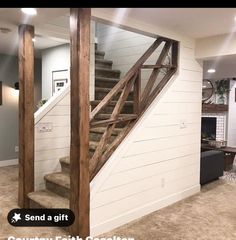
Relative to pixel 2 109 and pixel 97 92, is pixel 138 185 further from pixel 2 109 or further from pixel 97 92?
pixel 2 109

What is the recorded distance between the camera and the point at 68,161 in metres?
3.66

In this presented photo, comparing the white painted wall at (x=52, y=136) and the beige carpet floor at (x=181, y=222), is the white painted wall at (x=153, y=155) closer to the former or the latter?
the white painted wall at (x=52, y=136)

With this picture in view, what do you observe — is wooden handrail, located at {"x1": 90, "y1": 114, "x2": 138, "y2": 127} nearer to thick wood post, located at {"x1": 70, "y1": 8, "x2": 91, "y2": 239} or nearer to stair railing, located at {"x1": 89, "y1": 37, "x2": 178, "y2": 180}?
stair railing, located at {"x1": 89, "y1": 37, "x2": 178, "y2": 180}

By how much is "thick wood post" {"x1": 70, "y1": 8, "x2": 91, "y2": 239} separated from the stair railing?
231 millimetres

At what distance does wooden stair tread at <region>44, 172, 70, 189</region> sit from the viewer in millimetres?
3309

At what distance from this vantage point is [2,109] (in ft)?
19.3

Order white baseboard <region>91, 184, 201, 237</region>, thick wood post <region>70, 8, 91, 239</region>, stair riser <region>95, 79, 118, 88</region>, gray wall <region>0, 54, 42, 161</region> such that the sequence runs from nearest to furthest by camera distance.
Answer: thick wood post <region>70, 8, 91, 239</region> → white baseboard <region>91, 184, 201, 237</region> → stair riser <region>95, 79, 118, 88</region> → gray wall <region>0, 54, 42, 161</region>

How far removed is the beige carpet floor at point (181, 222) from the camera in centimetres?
292

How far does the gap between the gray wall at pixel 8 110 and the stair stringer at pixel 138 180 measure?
371 cm

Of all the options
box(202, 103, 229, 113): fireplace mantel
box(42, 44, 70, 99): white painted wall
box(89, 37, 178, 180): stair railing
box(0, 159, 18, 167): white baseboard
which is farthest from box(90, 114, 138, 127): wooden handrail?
box(202, 103, 229, 113): fireplace mantel

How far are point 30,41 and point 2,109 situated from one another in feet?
10.1

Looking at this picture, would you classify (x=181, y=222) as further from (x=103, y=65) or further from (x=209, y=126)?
(x=209, y=126)

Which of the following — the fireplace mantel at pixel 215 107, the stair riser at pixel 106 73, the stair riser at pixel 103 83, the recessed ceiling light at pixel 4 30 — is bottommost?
the fireplace mantel at pixel 215 107

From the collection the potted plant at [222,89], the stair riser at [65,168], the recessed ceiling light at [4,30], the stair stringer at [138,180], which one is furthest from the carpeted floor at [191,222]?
the potted plant at [222,89]
